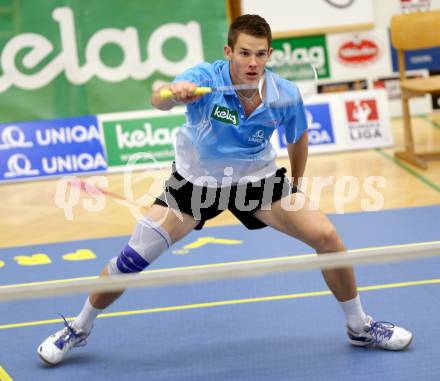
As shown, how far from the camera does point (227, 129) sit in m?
3.94

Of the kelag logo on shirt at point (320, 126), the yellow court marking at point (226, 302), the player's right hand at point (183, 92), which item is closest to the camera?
the player's right hand at point (183, 92)

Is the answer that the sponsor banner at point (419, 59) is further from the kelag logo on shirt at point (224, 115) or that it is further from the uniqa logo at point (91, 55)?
the kelag logo on shirt at point (224, 115)

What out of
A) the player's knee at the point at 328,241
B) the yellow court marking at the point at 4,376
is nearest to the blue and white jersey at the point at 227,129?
the player's knee at the point at 328,241

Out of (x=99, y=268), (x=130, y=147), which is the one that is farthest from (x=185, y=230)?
(x=130, y=147)

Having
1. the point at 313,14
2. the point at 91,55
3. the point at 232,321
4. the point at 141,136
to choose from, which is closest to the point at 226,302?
the point at 232,321

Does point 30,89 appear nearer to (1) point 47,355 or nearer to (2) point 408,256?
(1) point 47,355

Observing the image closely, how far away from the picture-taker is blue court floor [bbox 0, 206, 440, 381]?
409cm

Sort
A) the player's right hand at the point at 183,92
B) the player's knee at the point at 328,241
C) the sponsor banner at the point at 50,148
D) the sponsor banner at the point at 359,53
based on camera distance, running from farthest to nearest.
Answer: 1. the sponsor banner at the point at 359,53
2. the sponsor banner at the point at 50,148
3. the player's knee at the point at 328,241
4. the player's right hand at the point at 183,92

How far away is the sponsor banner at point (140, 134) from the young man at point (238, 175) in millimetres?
4636

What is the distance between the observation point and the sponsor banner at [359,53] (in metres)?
9.85

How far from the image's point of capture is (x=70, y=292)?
2.57 m

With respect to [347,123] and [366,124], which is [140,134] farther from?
[366,124]

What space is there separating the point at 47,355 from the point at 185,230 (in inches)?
36.3

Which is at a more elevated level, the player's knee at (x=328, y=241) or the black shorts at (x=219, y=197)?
the black shorts at (x=219, y=197)
